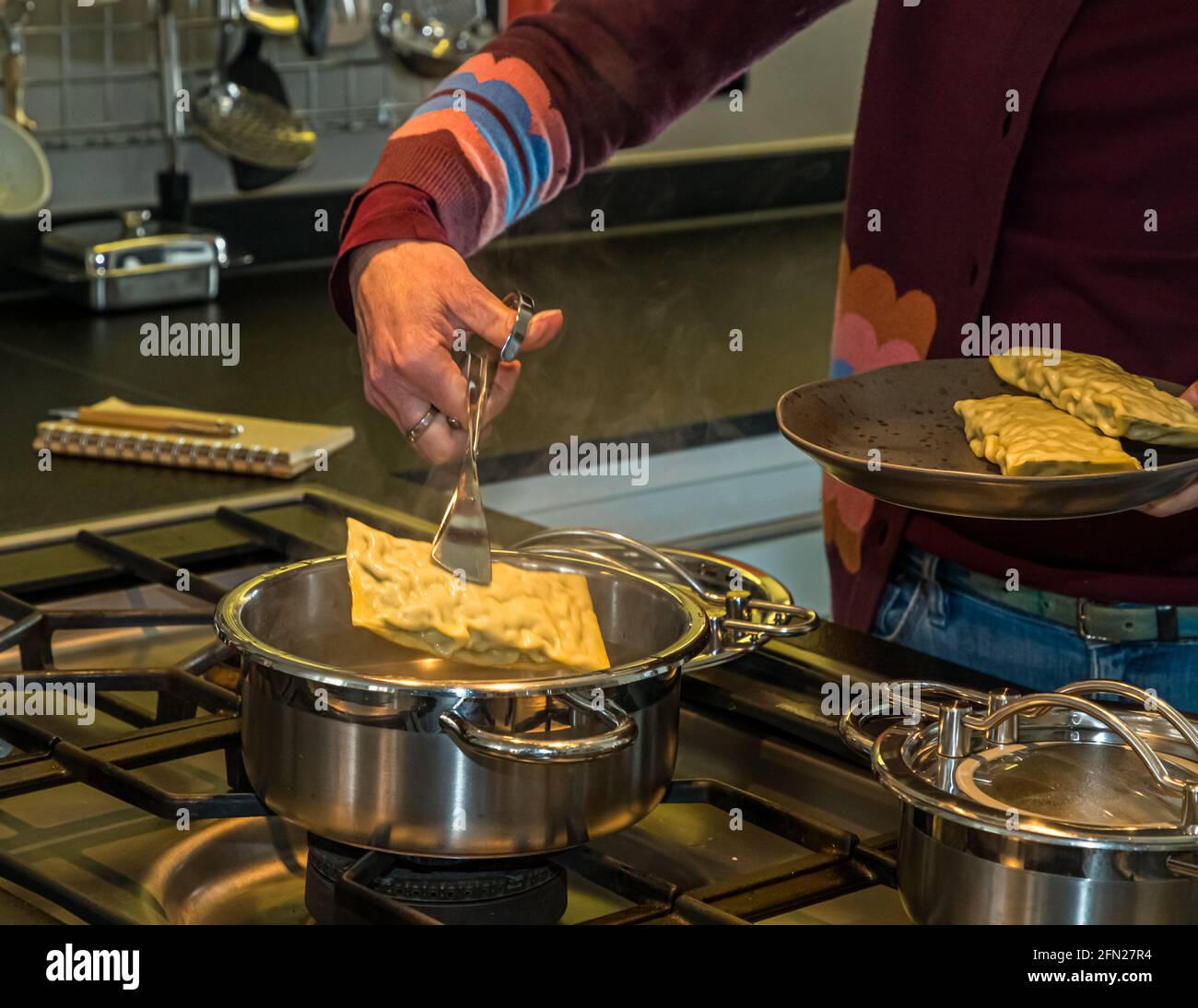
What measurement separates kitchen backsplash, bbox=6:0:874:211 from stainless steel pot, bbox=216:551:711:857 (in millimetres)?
1413

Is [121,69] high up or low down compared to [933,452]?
up

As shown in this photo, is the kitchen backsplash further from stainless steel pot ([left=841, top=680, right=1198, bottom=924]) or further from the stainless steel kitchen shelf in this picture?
stainless steel pot ([left=841, top=680, right=1198, bottom=924])

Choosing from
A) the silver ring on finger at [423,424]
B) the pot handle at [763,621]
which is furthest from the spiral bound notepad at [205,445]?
the pot handle at [763,621]

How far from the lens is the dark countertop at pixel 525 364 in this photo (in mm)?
1271

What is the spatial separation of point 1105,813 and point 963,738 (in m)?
0.06

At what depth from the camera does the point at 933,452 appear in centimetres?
84

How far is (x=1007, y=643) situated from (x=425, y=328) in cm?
41

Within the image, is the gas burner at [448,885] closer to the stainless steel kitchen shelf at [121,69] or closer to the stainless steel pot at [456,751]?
the stainless steel pot at [456,751]

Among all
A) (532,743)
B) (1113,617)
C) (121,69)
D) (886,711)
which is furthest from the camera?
(121,69)

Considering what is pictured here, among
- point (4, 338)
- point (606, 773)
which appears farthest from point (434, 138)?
point (4, 338)

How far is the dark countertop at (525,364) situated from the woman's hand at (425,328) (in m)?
0.31

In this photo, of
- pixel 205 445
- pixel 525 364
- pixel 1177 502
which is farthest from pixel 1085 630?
pixel 525 364

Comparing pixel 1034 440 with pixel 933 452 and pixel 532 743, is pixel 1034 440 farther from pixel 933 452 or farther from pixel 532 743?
pixel 532 743

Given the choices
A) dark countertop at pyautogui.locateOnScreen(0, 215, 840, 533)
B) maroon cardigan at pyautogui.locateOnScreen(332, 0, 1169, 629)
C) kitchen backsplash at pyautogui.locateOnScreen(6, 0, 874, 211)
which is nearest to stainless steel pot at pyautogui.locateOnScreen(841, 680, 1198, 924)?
maroon cardigan at pyautogui.locateOnScreen(332, 0, 1169, 629)
